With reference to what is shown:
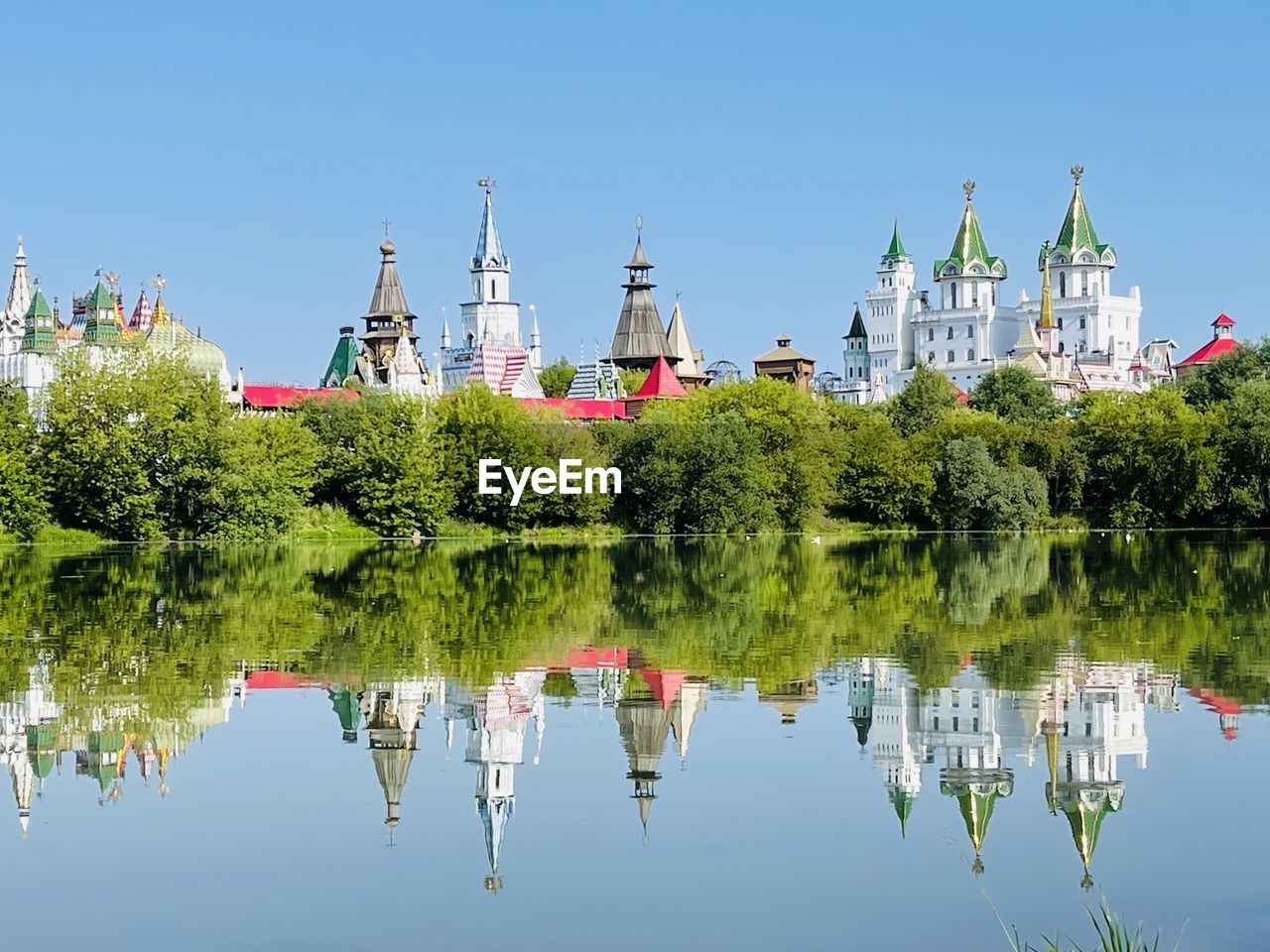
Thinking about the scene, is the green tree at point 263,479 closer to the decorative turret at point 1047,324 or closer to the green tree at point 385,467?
the green tree at point 385,467

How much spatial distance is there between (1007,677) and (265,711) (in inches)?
287

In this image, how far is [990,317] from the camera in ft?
524

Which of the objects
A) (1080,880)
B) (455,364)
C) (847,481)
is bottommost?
(1080,880)

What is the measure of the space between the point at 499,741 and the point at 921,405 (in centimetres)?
7578

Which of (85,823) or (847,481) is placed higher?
(847,481)

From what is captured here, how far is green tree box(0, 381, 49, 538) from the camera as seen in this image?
5750cm

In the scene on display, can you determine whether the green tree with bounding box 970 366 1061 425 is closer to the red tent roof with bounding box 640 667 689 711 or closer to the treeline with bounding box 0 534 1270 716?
the treeline with bounding box 0 534 1270 716

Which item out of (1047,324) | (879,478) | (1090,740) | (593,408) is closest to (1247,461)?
(879,478)

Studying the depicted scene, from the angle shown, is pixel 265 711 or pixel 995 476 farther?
pixel 995 476

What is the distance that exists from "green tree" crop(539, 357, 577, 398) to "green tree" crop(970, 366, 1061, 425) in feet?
90.1

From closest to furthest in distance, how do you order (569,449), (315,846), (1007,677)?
(315,846), (1007,677), (569,449)

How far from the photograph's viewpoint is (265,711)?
715 inches

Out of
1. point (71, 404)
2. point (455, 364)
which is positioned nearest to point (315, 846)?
point (71, 404)

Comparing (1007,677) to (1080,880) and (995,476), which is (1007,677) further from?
(995,476)
